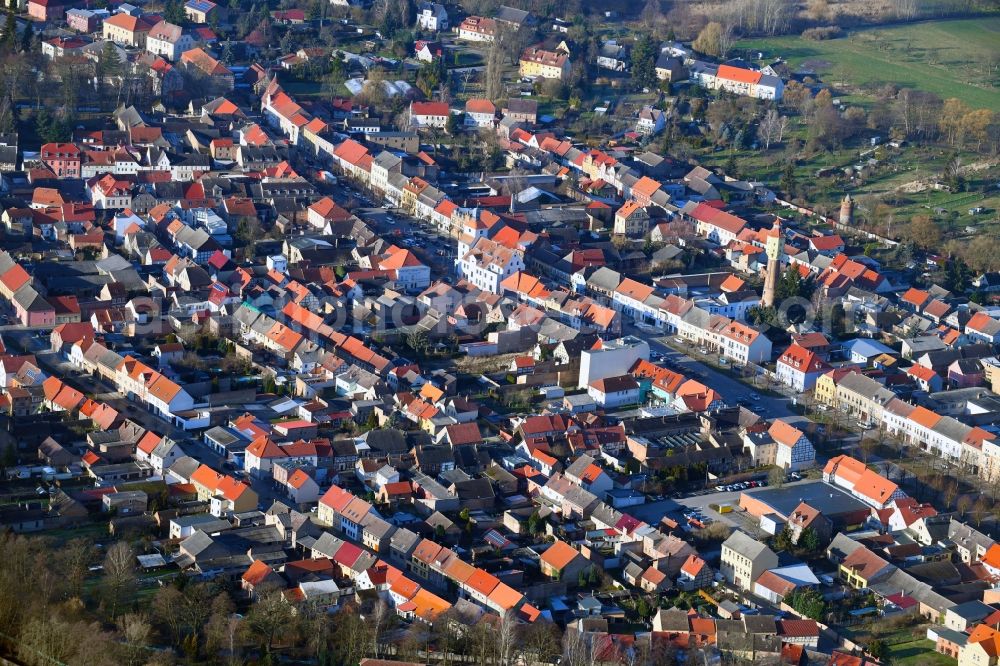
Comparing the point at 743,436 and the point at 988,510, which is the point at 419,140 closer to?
the point at 743,436

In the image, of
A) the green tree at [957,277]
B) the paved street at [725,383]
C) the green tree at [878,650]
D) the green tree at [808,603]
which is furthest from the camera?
the green tree at [957,277]

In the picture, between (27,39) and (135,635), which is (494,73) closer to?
(27,39)

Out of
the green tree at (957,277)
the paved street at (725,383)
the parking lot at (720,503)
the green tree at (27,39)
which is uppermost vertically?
the green tree at (27,39)

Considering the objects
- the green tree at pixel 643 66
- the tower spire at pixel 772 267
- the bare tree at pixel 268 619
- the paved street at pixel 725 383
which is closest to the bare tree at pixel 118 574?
the bare tree at pixel 268 619

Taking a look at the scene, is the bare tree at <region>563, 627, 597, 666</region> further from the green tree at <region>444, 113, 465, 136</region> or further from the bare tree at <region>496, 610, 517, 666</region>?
the green tree at <region>444, 113, 465, 136</region>

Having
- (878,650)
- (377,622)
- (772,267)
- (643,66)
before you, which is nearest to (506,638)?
(377,622)

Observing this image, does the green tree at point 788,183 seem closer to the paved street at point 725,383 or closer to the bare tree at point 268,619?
the paved street at point 725,383
